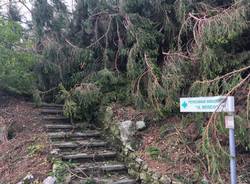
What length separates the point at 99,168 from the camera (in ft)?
16.0

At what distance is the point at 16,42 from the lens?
642cm

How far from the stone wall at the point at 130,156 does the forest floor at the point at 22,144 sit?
120cm

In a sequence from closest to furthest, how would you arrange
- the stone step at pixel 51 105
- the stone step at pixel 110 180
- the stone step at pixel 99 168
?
the stone step at pixel 110 180
the stone step at pixel 99 168
the stone step at pixel 51 105

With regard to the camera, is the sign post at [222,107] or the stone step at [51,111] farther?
the stone step at [51,111]

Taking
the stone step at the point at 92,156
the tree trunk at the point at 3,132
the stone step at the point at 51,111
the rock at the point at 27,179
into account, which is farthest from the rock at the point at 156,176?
the stone step at the point at 51,111

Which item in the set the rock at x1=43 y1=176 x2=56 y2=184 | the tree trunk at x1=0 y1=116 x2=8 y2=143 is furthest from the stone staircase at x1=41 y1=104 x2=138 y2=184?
the tree trunk at x1=0 y1=116 x2=8 y2=143

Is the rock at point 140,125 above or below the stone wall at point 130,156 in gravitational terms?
above

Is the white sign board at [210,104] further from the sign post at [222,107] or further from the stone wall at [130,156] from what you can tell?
the stone wall at [130,156]

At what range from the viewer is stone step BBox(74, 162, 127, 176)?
189 inches

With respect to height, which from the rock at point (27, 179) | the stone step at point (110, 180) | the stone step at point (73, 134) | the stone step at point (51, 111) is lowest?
the stone step at point (110, 180)

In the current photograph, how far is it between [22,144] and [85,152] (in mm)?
1148

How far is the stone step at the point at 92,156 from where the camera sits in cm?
505

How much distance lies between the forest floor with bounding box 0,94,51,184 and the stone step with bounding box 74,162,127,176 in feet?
1.67

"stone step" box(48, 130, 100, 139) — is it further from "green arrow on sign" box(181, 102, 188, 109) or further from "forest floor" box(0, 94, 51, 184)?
"green arrow on sign" box(181, 102, 188, 109)
